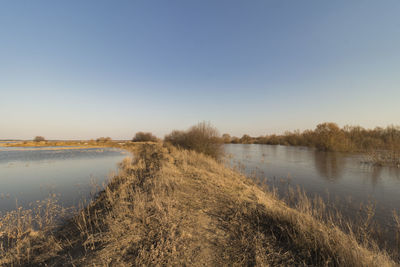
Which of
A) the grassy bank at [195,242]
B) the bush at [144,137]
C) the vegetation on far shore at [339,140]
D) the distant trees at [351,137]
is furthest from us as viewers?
the bush at [144,137]

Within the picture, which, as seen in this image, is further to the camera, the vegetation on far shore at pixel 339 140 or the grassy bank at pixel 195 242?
the vegetation on far shore at pixel 339 140

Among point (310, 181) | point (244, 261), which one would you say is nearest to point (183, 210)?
point (244, 261)

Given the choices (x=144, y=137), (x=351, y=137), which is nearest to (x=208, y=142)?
(x=351, y=137)

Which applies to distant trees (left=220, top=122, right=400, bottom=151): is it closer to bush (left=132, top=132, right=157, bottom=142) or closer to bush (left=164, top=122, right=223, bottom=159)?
bush (left=164, top=122, right=223, bottom=159)

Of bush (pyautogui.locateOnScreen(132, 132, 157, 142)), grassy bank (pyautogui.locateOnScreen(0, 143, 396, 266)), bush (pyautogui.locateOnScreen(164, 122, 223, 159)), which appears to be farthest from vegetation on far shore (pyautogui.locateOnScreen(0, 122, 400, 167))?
bush (pyautogui.locateOnScreen(132, 132, 157, 142))

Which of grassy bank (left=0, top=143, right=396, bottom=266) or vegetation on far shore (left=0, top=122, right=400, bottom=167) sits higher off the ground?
vegetation on far shore (left=0, top=122, right=400, bottom=167)

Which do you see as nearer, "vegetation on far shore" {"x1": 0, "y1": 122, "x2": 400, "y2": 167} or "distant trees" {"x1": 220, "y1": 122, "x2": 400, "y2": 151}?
"vegetation on far shore" {"x1": 0, "y1": 122, "x2": 400, "y2": 167}

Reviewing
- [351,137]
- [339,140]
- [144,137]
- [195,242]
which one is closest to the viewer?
[195,242]

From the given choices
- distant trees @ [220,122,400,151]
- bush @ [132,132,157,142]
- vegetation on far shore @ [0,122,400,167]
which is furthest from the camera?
bush @ [132,132,157,142]

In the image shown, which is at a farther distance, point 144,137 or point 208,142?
point 144,137

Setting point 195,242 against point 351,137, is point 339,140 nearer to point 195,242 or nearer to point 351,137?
point 351,137

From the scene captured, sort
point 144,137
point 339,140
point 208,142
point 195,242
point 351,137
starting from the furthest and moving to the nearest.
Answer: point 144,137 < point 351,137 < point 339,140 < point 208,142 < point 195,242

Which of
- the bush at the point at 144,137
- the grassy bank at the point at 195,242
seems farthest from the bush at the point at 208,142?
the bush at the point at 144,137

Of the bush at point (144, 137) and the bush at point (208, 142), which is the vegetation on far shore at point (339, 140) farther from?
the bush at point (144, 137)
